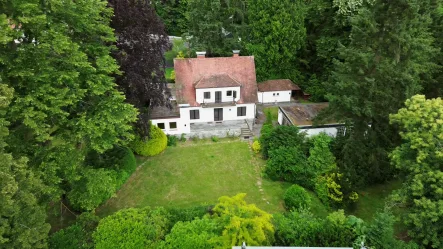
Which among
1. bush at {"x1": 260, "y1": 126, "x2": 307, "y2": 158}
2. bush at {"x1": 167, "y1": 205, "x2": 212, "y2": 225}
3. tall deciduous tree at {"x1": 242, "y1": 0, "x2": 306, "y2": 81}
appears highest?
tall deciduous tree at {"x1": 242, "y1": 0, "x2": 306, "y2": 81}

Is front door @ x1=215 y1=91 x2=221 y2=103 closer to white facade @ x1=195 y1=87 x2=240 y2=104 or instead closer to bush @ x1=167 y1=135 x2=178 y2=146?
white facade @ x1=195 y1=87 x2=240 y2=104

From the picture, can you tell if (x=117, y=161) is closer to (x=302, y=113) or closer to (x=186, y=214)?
(x=186, y=214)

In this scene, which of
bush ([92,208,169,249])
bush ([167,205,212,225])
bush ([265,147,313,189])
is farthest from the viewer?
bush ([265,147,313,189])

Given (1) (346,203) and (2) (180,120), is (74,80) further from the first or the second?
(1) (346,203)

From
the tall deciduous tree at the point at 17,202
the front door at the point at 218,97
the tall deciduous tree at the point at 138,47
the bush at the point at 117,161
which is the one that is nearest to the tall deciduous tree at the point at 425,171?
the tall deciduous tree at the point at 138,47

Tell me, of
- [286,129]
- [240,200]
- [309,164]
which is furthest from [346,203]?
[240,200]

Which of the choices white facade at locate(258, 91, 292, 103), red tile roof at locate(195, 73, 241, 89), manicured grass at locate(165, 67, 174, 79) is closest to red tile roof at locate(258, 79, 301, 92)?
white facade at locate(258, 91, 292, 103)

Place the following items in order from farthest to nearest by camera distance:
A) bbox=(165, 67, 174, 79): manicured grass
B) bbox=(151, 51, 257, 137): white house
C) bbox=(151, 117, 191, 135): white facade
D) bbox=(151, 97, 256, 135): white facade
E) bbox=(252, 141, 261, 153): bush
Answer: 1. bbox=(165, 67, 174, 79): manicured grass
2. bbox=(151, 51, 257, 137): white house
3. bbox=(151, 97, 256, 135): white facade
4. bbox=(151, 117, 191, 135): white facade
5. bbox=(252, 141, 261, 153): bush
